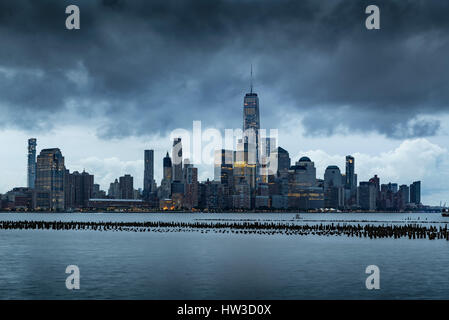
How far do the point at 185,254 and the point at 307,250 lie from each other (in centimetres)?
2067

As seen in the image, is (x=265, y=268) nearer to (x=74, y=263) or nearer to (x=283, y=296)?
(x=283, y=296)

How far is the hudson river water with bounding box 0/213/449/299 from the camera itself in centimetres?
4525

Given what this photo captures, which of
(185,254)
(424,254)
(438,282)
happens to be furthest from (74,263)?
(424,254)

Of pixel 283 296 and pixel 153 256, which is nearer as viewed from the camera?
pixel 283 296

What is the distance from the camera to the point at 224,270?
201 ft

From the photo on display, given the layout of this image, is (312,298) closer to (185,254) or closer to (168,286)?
(168,286)

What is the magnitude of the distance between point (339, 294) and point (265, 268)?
741 inches

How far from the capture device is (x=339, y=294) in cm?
4478

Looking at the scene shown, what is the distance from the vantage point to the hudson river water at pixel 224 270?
45253 mm

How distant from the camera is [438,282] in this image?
51719 mm

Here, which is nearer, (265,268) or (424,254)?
(265,268)

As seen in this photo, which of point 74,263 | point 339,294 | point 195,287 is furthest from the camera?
point 74,263
